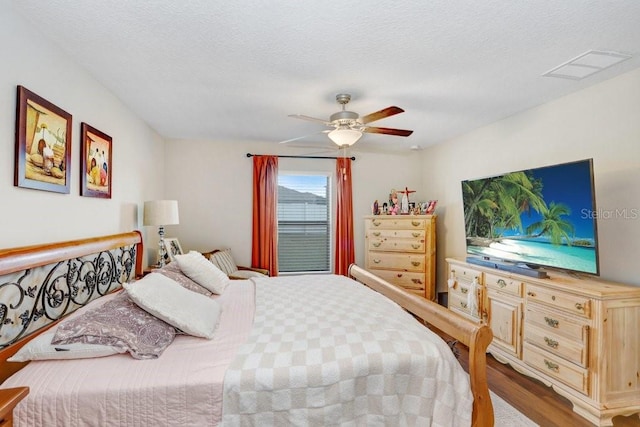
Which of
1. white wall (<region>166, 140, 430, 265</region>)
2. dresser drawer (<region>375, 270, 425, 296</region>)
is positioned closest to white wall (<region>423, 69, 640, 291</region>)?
dresser drawer (<region>375, 270, 425, 296</region>)

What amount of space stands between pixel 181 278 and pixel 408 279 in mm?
2954

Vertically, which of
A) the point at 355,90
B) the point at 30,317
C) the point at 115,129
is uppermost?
the point at 355,90

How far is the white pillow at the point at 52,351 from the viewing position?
134 centimetres

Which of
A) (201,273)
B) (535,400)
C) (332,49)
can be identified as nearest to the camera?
(332,49)

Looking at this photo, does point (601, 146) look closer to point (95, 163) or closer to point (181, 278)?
point (181, 278)

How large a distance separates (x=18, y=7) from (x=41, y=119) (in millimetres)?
554

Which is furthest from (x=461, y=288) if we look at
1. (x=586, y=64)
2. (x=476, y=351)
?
(x=586, y=64)

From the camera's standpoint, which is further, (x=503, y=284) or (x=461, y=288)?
(x=461, y=288)

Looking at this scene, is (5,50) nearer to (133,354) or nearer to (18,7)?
(18,7)

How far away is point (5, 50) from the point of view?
154 centimetres

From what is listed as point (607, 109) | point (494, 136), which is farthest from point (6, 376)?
point (494, 136)

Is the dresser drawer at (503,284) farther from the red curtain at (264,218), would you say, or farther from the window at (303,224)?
the red curtain at (264,218)

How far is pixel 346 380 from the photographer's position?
55.1 inches

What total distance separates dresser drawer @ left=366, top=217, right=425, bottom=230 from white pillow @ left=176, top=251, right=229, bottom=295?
2.43m
